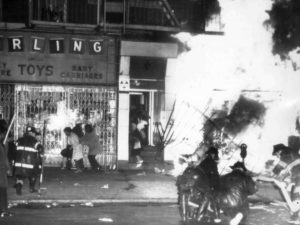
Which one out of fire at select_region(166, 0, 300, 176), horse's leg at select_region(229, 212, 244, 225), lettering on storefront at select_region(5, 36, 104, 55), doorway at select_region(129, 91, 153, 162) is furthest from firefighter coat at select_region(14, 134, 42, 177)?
fire at select_region(166, 0, 300, 176)

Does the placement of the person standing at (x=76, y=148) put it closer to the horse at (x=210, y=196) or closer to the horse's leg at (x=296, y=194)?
the horse at (x=210, y=196)

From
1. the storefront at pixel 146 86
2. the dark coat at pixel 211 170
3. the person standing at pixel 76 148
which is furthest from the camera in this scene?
the storefront at pixel 146 86

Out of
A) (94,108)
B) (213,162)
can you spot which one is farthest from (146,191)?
(94,108)

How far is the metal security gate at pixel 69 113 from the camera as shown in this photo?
18250 millimetres

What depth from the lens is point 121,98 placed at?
1869cm

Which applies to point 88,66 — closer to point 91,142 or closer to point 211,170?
point 91,142

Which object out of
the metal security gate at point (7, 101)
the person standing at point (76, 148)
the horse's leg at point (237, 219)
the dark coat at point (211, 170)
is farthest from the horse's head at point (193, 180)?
the metal security gate at point (7, 101)

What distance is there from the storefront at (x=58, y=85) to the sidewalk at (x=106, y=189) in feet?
5.41

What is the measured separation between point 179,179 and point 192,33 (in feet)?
33.7

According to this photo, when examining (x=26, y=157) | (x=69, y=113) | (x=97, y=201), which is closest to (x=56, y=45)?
(x=69, y=113)

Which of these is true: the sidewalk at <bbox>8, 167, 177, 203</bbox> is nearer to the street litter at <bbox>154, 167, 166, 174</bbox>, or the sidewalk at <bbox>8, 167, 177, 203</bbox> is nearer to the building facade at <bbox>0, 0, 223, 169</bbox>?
the street litter at <bbox>154, 167, 166, 174</bbox>

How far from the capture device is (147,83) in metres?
18.9

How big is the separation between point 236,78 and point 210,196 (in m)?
10.2

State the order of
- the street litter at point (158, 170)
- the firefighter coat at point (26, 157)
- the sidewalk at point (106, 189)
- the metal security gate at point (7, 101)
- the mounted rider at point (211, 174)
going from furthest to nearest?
the street litter at point (158, 170) → the metal security gate at point (7, 101) → the sidewalk at point (106, 189) → the firefighter coat at point (26, 157) → the mounted rider at point (211, 174)
